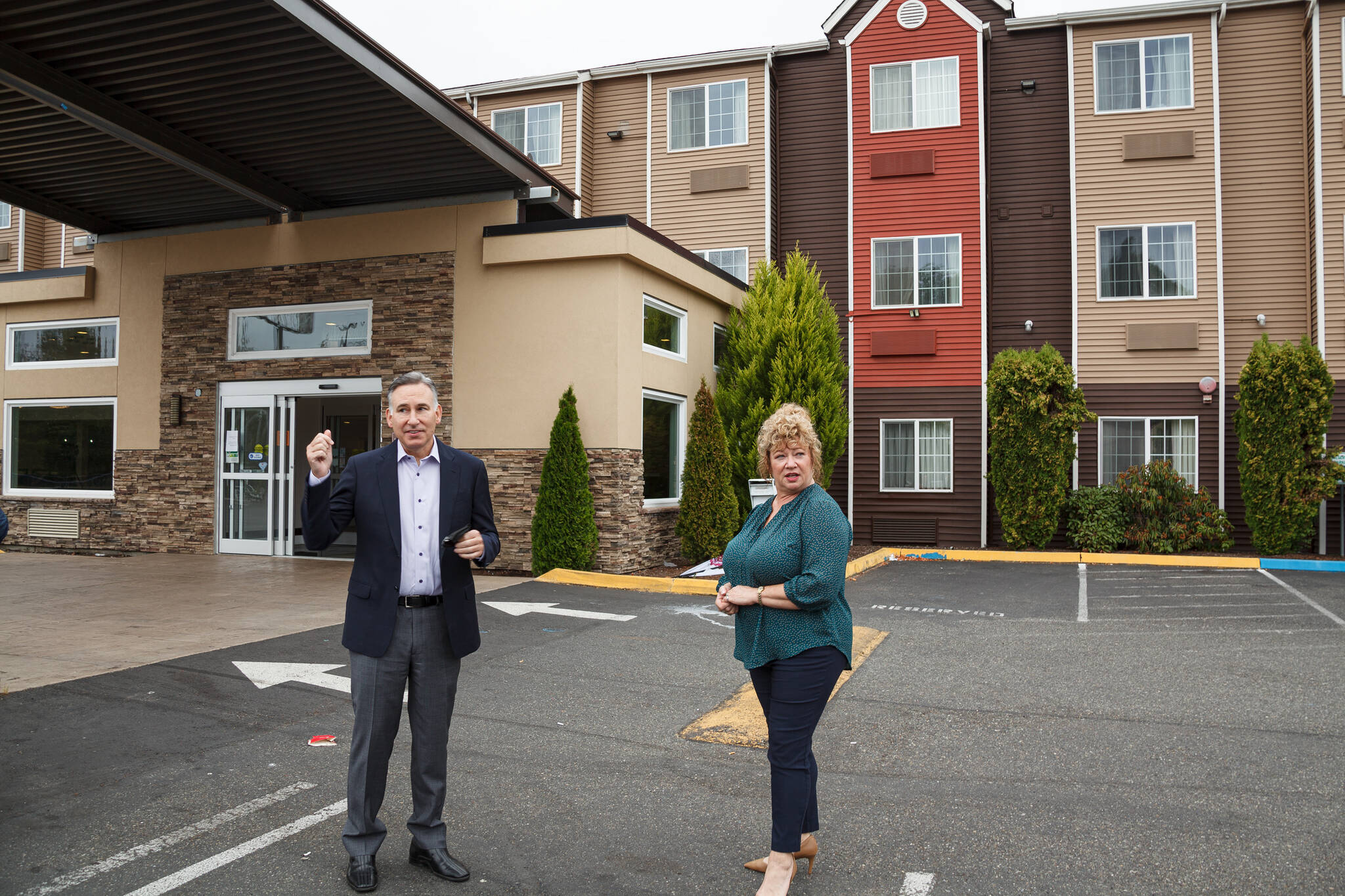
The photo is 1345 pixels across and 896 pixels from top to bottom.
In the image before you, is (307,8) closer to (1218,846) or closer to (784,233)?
(1218,846)

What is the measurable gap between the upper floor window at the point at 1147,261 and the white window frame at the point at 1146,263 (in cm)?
1

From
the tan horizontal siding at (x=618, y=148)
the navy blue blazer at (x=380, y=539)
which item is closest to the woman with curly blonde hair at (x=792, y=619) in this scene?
the navy blue blazer at (x=380, y=539)

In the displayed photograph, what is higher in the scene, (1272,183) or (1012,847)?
(1272,183)

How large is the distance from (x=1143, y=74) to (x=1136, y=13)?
107cm

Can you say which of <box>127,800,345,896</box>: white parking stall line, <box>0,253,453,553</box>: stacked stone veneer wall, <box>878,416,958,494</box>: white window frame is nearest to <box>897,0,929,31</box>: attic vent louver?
<box>878,416,958,494</box>: white window frame

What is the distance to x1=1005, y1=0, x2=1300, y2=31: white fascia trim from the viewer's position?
16.6m

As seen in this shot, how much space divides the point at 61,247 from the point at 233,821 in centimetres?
2366

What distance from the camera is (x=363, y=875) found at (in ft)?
11.3

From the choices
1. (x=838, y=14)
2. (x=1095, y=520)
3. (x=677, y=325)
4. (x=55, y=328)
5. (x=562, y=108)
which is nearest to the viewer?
(x=677, y=325)

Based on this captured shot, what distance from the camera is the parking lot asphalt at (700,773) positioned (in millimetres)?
3635

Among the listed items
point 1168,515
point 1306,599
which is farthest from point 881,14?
point 1306,599

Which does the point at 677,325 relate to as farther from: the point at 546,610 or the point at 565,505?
the point at 546,610

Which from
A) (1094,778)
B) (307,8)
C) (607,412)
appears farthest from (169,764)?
(607,412)

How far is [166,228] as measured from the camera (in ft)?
49.0
